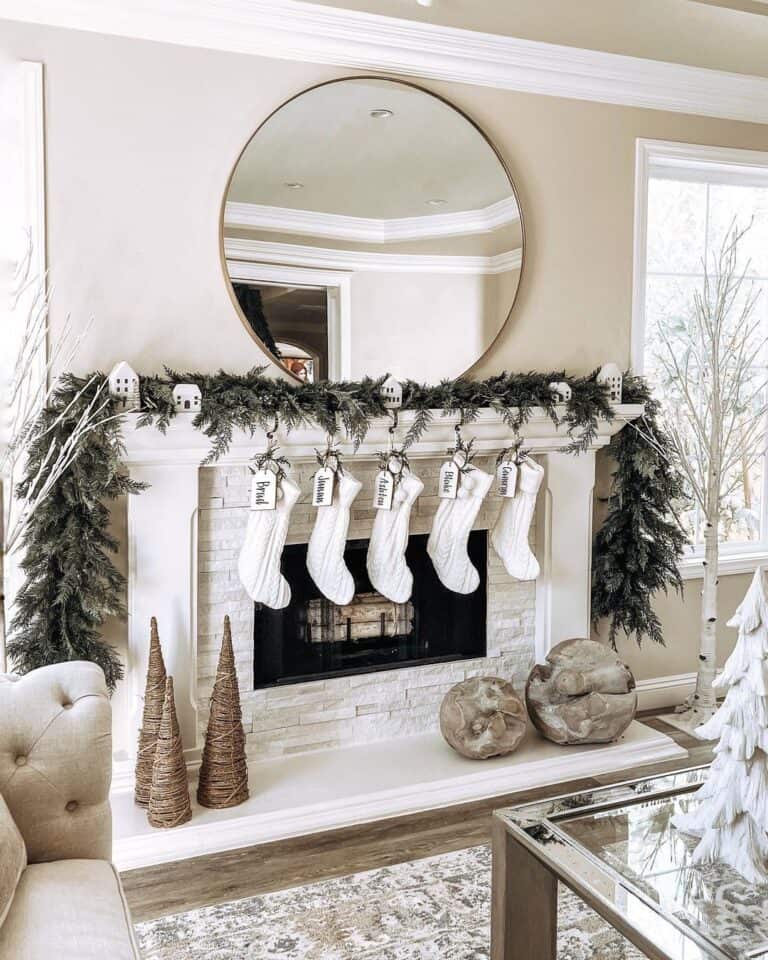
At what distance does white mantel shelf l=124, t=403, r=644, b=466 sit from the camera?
2682mm

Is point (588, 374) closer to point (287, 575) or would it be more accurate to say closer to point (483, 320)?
point (483, 320)

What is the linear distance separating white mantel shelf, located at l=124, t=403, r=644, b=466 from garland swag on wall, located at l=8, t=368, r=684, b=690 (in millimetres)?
31

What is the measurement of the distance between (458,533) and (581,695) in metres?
0.73

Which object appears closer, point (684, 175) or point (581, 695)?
point (581, 695)

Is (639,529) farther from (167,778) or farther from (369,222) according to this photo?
(167,778)

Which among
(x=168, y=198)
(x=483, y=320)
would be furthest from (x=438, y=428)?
(x=168, y=198)

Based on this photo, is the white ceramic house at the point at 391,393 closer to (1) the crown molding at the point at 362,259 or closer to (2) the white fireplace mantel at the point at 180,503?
(2) the white fireplace mantel at the point at 180,503

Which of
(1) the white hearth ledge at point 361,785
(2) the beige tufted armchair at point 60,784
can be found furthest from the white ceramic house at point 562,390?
(2) the beige tufted armchair at point 60,784

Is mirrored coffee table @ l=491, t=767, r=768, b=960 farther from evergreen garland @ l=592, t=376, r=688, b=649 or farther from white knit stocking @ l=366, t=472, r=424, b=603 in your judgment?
evergreen garland @ l=592, t=376, r=688, b=649

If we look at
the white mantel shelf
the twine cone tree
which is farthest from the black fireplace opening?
the twine cone tree

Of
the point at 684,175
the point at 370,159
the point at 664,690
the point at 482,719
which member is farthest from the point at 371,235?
the point at 664,690

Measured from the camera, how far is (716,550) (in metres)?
3.53

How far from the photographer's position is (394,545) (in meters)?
3.02

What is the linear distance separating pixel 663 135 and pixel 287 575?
2.25m
